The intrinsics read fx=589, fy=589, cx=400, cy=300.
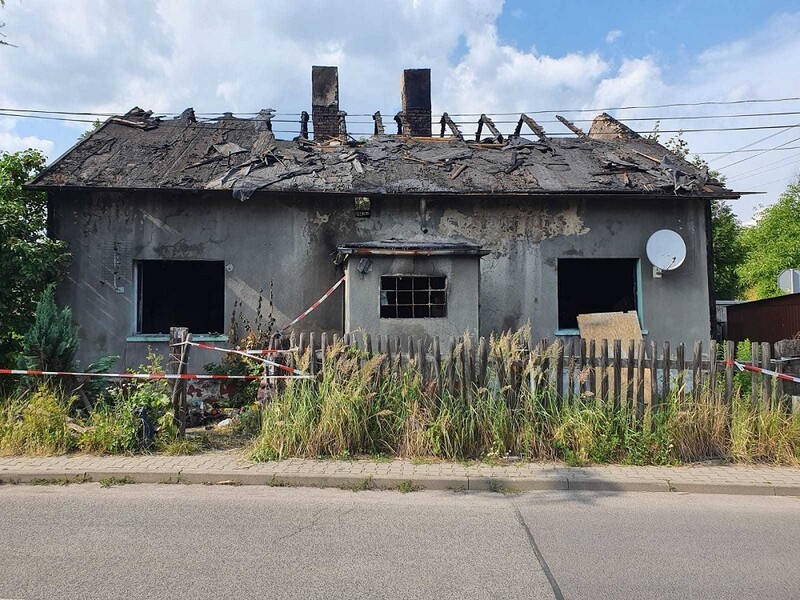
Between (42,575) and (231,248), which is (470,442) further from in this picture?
(231,248)

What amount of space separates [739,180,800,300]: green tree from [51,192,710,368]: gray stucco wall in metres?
18.2

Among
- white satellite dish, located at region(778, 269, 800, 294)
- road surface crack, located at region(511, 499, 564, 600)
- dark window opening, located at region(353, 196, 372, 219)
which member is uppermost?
dark window opening, located at region(353, 196, 372, 219)

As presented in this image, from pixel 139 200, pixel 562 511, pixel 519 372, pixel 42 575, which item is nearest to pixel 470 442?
pixel 519 372

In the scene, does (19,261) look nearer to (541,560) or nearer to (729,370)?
(541,560)

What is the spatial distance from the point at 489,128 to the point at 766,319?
10.7 m

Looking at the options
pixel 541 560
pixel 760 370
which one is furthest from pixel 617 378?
pixel 541 560

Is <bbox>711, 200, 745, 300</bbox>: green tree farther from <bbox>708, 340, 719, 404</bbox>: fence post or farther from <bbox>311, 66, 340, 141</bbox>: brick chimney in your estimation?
<bbox>708, 340, 719, 404</bbox>: fence post

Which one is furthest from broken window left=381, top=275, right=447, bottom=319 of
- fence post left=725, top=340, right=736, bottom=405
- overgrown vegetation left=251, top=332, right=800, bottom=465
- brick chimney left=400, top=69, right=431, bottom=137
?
brick chimney left=400, top=69, right=431, bottom=137

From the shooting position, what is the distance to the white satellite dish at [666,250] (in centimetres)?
1097

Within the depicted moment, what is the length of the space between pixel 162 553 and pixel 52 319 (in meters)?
4.76

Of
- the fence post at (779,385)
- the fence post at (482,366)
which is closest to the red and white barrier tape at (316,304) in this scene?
the fence post at (482,366)

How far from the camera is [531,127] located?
1423 centimetres

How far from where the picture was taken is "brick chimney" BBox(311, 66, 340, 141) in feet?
47.6

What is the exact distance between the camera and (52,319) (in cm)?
775
